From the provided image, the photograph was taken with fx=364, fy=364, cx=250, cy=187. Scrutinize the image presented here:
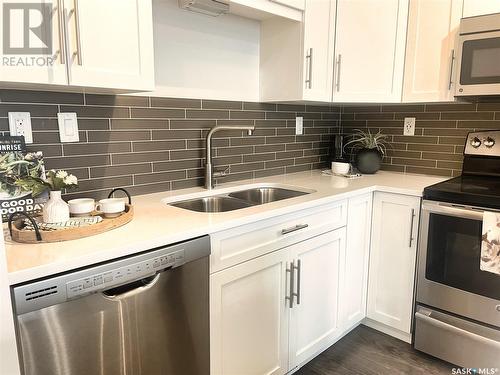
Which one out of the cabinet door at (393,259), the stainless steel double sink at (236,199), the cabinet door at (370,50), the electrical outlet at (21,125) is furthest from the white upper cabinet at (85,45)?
the cabinet door at (393,259)

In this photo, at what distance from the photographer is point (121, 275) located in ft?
Result: 3.44

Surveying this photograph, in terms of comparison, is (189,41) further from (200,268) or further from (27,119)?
(200,268)

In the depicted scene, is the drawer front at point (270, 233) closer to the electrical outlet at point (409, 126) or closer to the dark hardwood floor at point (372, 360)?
the dark hardwood floor at point (372, 360)

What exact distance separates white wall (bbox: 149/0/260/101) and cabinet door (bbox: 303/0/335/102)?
356mm

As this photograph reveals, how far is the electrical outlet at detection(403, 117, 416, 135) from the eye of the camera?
8.45 ft

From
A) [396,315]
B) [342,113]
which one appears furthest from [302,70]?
[396,315]

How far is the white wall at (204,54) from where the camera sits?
1.78 m

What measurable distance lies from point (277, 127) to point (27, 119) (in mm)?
1472

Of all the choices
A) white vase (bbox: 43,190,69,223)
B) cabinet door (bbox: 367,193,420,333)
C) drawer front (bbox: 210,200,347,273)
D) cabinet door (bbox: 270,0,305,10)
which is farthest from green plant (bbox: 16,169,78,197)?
cabinet door (bbox: 367,193,420,333)

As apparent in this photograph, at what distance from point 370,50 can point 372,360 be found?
1.81 m

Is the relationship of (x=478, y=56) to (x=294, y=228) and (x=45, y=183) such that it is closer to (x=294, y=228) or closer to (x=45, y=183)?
(x=294, y=228)

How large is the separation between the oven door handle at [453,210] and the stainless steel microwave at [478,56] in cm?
68

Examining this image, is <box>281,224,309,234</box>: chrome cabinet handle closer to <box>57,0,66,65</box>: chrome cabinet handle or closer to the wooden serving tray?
the wooden serving tray

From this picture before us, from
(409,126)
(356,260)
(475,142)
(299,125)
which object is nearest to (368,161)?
(409,126)
